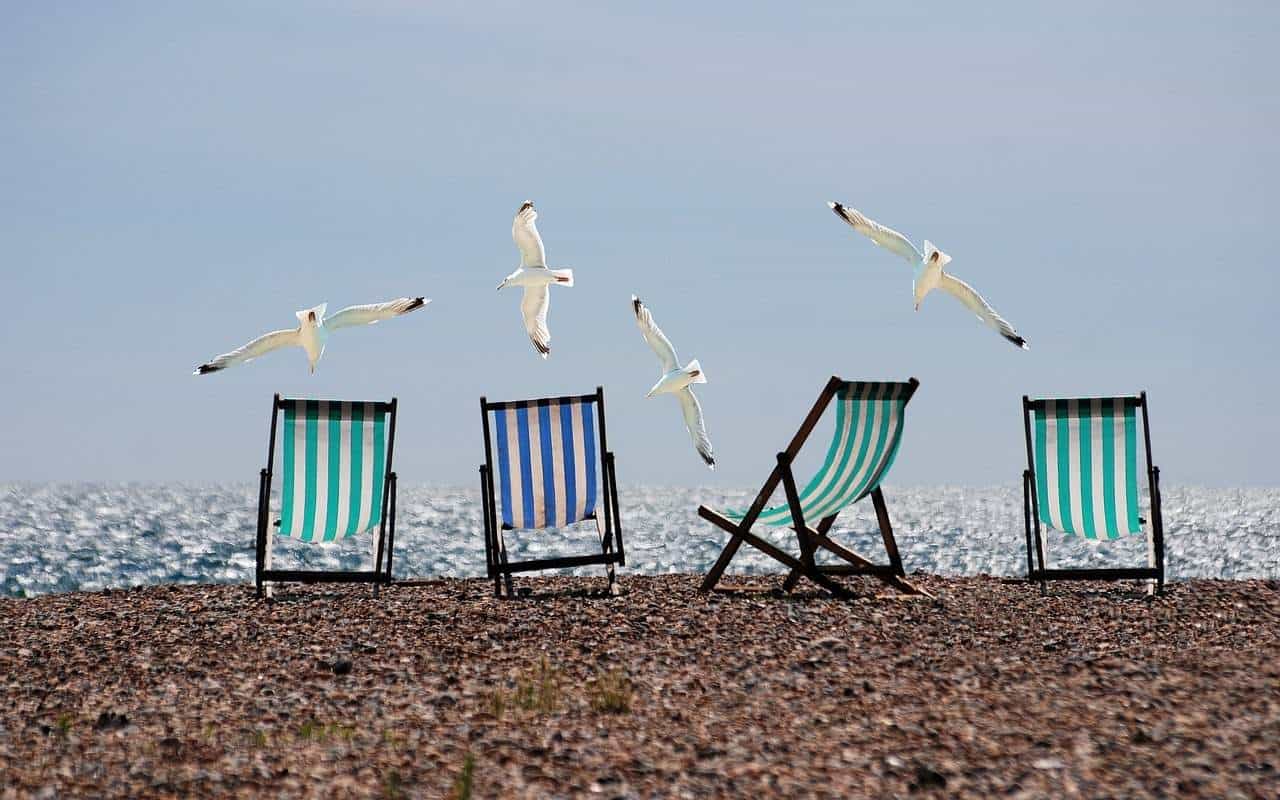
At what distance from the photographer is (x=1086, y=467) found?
773cm

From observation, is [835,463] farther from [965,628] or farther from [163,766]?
[163,766]

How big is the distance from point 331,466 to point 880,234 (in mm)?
3527

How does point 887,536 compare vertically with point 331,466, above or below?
below

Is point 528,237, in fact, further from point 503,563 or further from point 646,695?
point 646,695

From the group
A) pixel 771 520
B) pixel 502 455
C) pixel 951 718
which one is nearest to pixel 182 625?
pixel 502 455

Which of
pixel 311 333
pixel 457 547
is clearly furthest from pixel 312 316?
pixel 457 547

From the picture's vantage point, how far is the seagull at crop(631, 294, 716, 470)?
7.81 metres

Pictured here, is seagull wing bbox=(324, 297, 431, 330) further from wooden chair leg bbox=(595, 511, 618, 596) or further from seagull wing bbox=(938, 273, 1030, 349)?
seagull wing bbox=(938, 273, 1030, 349)

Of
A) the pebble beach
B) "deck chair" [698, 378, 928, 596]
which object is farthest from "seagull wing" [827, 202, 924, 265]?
the pebble beach

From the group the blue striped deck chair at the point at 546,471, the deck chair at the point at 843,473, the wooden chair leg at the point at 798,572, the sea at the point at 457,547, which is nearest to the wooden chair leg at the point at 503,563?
the blue striped deck chair at the point at 546,471

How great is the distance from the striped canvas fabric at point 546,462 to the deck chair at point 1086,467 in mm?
2600

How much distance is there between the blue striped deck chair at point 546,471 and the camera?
24.0 ft

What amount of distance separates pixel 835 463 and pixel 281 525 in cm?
319

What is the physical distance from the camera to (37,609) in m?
7.54
